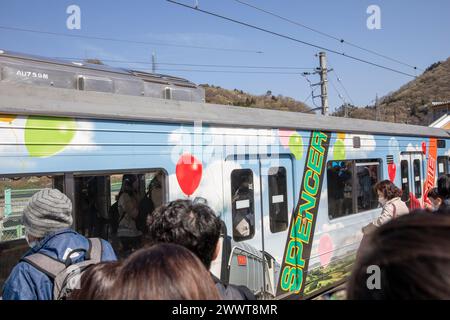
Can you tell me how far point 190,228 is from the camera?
217cm

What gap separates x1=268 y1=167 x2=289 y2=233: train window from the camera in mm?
5000

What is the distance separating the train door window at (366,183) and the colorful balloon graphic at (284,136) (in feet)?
5.95

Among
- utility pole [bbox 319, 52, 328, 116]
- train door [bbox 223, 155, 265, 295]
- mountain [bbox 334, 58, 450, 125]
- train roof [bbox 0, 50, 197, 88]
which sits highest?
mountain [bbox 334, 58, 450, 125]

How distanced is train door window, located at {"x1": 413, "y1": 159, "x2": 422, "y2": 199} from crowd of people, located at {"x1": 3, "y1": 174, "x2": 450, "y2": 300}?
7.04 m

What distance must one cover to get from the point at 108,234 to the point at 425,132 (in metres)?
7.26

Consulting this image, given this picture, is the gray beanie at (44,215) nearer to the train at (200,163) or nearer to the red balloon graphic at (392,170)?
the train at (200,163)

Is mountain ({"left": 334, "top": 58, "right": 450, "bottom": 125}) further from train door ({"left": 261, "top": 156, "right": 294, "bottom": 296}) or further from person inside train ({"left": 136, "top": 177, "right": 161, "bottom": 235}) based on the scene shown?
person inside train ({"left": 136, "top": 177, "right": 161, "bottom": 235})

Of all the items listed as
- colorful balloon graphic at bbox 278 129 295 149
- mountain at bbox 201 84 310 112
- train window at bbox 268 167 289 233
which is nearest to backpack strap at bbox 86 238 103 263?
train window at bbox 268 167 289 233

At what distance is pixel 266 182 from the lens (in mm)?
4926

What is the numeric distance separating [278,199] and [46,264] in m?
3.37

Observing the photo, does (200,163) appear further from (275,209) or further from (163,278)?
(163,278)

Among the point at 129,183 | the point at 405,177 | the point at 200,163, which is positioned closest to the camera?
the point at 129,183

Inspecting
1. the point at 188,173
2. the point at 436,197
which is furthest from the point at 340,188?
the point at 188,173

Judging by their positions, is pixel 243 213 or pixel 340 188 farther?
pixel 340 188
